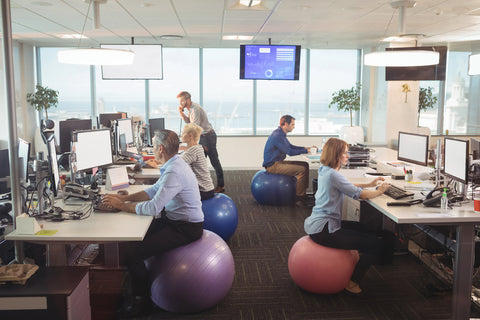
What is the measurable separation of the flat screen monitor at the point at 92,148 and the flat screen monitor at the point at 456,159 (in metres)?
3.04

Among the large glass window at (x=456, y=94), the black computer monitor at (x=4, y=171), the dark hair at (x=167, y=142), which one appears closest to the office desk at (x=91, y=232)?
the dark hair at (x=167, y=142)

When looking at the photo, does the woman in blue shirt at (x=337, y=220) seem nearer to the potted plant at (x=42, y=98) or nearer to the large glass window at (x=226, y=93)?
the large glass window at (x=226, y=93)

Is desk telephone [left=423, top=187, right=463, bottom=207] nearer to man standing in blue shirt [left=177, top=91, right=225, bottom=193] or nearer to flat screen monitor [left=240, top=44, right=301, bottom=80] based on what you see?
man standing in blue shirt [left=177, top=91, right=225, bottom=193]

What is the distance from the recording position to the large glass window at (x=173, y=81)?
30.9ft

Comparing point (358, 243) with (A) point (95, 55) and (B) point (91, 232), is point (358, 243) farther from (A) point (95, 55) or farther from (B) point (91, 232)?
(A) point (95, 55)

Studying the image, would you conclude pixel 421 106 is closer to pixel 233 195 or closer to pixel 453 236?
pixel 233 195

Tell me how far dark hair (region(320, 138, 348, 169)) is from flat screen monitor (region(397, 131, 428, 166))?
1389 mm

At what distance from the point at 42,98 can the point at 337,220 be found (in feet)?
23.8

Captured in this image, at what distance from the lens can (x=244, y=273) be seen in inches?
150

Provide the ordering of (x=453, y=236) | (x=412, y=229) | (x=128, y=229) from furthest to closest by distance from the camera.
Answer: (x=412, y=229)
(x=453, y=236)
(x=128, y=229)

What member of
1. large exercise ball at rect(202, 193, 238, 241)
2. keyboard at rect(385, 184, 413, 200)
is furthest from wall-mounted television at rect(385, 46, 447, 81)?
large exercise ball at rect(202, 193, 238, 241)

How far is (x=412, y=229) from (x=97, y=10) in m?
4.32

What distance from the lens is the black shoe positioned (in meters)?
3.02

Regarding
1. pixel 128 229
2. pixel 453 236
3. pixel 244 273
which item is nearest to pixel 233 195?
pixel 244 273
